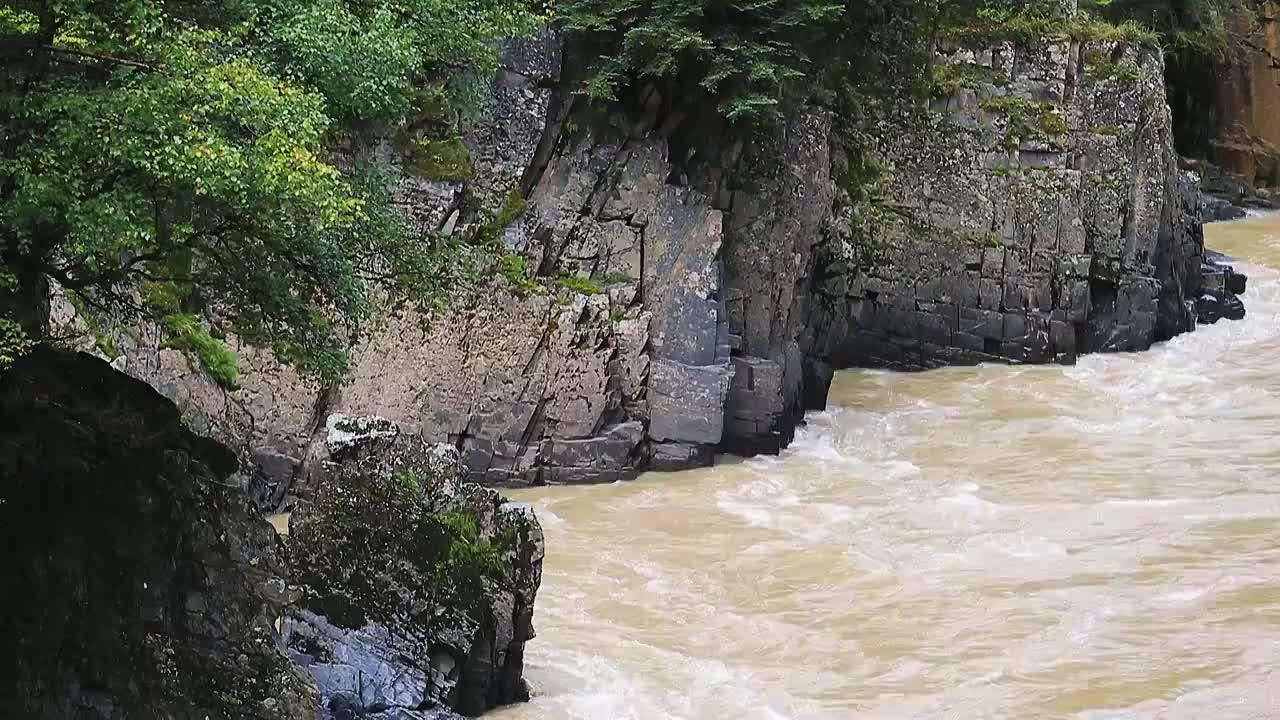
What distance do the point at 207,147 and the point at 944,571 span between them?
382 inches

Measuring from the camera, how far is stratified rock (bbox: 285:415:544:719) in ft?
36.4

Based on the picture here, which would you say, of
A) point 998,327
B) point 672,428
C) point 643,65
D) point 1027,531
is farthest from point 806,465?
point 998,327

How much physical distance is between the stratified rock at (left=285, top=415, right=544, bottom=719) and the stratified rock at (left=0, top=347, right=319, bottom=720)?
67 centimetres

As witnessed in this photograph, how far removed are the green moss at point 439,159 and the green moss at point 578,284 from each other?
174 centimetres

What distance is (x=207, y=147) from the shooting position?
25.9 feet

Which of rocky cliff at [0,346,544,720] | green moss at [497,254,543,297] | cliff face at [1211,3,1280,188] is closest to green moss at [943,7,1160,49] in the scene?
green moss at [497,254,543,297]

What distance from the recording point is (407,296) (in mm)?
18578

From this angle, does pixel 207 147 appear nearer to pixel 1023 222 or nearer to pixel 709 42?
pixel 709 42

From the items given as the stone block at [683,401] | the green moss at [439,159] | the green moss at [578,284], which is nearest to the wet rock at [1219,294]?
the stone block at [683,401]

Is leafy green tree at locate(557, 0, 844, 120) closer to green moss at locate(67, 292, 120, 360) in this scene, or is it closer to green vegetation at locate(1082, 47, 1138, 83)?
green moss at locate(67, 292, 120, 360)

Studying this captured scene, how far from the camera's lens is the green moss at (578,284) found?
1922cm

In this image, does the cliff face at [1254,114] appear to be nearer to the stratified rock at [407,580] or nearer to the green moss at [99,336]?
the green moss at [99,336]

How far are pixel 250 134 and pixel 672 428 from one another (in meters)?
11.4

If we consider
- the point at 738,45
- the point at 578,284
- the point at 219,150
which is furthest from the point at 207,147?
the point at 738,45
